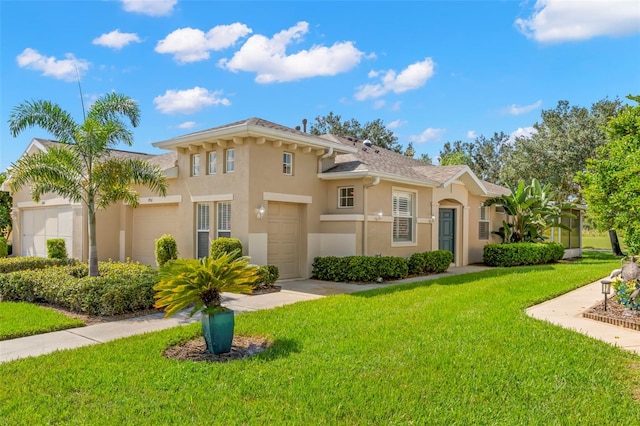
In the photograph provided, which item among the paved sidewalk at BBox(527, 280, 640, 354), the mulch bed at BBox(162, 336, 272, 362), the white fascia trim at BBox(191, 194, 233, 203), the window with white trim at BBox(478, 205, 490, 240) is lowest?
the mulch bed at BBox(162, 336, 272, 362)

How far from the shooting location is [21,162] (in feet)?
34.3

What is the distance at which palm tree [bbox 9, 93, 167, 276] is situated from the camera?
10367 millimetres

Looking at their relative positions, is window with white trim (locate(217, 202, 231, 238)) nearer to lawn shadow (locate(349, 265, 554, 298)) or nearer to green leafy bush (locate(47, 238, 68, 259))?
lawn shadow (locate(349, 265, 554, 298))

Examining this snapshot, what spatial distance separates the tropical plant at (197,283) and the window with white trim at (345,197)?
8.16 m

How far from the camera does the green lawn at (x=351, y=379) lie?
406 cm

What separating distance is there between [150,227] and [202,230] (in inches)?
127

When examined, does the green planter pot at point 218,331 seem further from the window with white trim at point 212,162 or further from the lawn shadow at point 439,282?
the window with white trim at point 212,162

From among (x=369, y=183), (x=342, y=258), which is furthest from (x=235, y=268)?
(x=369, y=183)

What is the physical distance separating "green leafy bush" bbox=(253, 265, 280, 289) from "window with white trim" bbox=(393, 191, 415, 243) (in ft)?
16.5

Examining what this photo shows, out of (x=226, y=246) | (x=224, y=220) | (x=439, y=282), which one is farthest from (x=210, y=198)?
(x=439, y=282)

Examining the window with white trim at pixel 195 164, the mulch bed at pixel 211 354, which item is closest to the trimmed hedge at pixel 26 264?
the window with white trim at pixel 195 164

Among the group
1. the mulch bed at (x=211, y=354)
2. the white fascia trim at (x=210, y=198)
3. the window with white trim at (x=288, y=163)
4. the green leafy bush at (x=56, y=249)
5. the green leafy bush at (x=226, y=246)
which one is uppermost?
the window with white trim at (x=288, y=163)

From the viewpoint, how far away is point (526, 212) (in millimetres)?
19656

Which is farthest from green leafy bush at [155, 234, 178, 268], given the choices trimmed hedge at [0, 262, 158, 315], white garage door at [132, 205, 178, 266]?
trimmed hedge at [0, 262, 158, 315]
